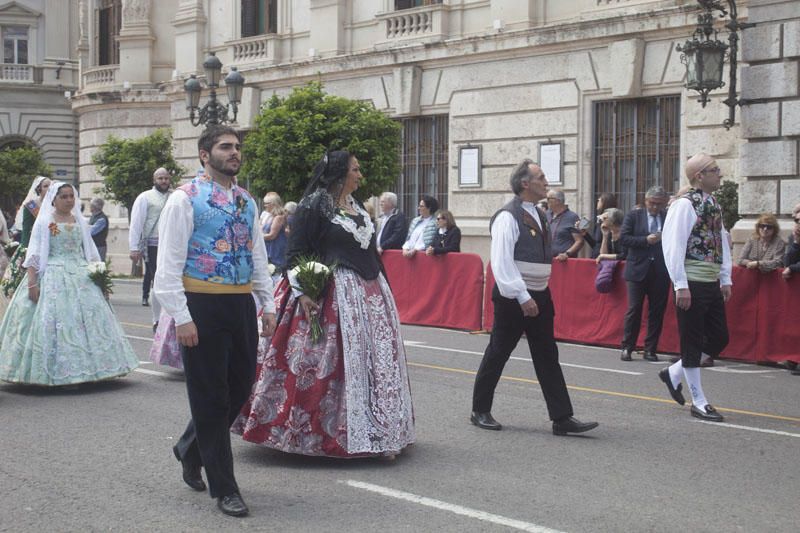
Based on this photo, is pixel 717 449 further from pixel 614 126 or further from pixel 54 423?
pixel 614 126

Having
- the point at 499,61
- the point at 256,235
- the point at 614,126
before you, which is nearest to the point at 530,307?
the point at 256,235

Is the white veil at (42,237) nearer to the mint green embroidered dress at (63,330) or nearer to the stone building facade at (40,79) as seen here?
the mint green embroidered dress at (63,330)

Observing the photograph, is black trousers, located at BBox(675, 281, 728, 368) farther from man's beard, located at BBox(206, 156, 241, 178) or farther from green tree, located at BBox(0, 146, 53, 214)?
green tree, located at BBox(0, 146, 53, 214)

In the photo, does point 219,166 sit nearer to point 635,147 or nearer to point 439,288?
point 439,288

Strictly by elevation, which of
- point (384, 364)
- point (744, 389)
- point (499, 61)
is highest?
point (499, 61)

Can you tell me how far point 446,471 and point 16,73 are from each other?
47.5 meters

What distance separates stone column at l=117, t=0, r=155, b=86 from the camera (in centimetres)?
3412

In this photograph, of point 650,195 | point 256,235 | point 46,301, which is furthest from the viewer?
point 650,195

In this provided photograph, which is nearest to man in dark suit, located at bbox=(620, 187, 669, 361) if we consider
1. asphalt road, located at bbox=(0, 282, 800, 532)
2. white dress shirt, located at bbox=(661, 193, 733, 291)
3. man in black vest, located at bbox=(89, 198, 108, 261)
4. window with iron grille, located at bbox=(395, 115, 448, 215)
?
asphalt road, located at bbox=(0, 282, 800, 532)

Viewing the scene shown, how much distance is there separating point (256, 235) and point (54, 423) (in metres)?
3.07

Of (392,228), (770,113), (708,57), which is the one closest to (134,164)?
(392,228)

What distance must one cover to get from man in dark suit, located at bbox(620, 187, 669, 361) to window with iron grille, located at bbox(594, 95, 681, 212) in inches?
262

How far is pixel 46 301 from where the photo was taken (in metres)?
10.4

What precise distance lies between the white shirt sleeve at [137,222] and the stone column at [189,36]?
57.4 ft
